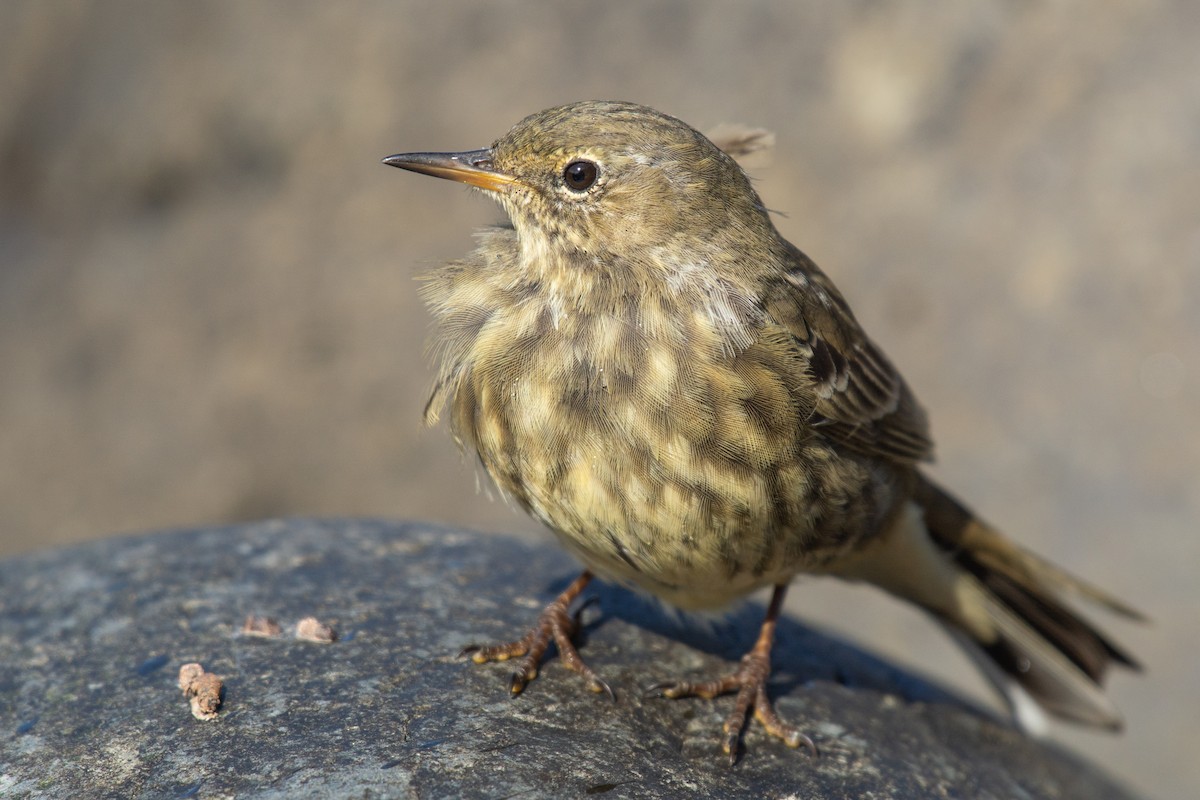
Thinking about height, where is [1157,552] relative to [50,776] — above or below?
above

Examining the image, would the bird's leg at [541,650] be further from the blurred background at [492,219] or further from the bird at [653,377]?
the blurred background at [492,219]

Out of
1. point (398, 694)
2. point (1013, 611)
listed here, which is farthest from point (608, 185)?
point (1013, 611)

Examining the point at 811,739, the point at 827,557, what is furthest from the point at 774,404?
the point at 811,739

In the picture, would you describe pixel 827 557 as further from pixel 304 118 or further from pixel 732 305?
pixel 304 118

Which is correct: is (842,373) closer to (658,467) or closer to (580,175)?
(658,467)

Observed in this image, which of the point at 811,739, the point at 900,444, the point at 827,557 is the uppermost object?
the point at 900,444

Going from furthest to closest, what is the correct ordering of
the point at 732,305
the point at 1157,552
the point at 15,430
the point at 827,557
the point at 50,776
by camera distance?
the point at 15,430 → the point at 1157,552 → the point at 827,557 → the point at 732,305 → the point at 50,776
